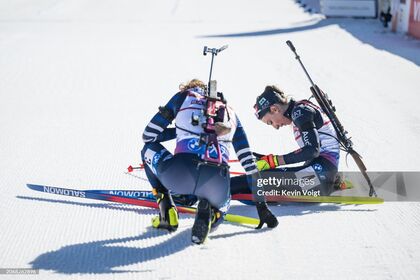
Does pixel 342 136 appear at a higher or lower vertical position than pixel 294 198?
higher

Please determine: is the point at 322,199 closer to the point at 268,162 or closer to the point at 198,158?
the point at 268,162

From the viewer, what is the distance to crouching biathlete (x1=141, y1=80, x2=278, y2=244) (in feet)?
16.8

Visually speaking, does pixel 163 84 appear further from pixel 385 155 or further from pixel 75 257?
pixel 75 257

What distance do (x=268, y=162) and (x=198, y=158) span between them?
1.27m

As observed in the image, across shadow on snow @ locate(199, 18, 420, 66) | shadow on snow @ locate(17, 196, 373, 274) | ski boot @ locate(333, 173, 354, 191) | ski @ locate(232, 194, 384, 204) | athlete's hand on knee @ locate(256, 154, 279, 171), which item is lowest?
shadow on snow @ locate(17, 196, 373, 274)

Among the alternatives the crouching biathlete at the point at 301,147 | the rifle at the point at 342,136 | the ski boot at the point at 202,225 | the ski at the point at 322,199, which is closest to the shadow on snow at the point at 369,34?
the rifle at the point at 342,136

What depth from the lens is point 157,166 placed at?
5.43m

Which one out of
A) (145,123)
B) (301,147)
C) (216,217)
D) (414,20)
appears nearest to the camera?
(216,217)

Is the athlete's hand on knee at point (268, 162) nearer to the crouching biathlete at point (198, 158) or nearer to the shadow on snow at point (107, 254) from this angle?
the crouching biathlete at point (198, 158)

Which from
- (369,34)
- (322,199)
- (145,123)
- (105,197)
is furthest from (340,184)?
(369,34)

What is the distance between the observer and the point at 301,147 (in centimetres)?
610

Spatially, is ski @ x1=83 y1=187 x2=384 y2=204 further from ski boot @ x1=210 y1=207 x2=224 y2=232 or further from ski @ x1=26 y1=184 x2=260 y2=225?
ski boot @ x1=210 y1=207 x2=224 y2=232

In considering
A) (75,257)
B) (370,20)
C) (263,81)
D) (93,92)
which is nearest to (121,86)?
(93,92)

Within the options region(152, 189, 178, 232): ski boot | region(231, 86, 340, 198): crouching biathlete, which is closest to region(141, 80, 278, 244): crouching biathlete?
region(152, 189, 178, 232): ski boot
